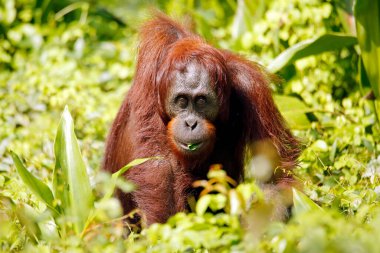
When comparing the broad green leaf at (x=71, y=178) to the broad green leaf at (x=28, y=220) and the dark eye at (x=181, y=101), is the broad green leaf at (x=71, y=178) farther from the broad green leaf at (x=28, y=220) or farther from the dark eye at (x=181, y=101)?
the dark eye at (x=181, y=101)

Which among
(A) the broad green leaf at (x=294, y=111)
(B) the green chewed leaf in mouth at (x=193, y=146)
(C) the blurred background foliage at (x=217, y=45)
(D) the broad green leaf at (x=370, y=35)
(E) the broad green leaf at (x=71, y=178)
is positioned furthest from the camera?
(A) the broad green leaf at (x=294, y=111)

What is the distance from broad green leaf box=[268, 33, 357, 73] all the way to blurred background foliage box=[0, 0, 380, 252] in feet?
0.87

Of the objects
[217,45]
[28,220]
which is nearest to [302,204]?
[28,220]

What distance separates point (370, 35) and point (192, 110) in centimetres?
178

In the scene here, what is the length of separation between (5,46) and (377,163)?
4.21 meters

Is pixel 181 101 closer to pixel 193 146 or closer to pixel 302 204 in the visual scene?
pixel 193 146

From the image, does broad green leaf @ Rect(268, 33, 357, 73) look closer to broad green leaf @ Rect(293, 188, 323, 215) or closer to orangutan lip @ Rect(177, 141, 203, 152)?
orangutan lip @ Rect(177, 141, 203, 152)

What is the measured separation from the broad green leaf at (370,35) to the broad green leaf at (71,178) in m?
2.38

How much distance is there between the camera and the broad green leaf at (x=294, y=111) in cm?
554

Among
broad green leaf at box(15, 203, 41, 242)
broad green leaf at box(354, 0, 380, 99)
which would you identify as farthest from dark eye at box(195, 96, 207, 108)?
broad green leaf at box(354, 0, 380, 99)

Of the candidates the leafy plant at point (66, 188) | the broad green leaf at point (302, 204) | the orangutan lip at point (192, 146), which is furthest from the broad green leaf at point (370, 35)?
the leafy plant at point (66, 188)

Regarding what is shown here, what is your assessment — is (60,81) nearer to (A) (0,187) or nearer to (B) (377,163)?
(A) (0,187)

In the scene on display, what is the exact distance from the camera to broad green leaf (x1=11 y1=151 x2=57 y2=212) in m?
3.75

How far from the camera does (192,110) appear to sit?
4309 millimetres
